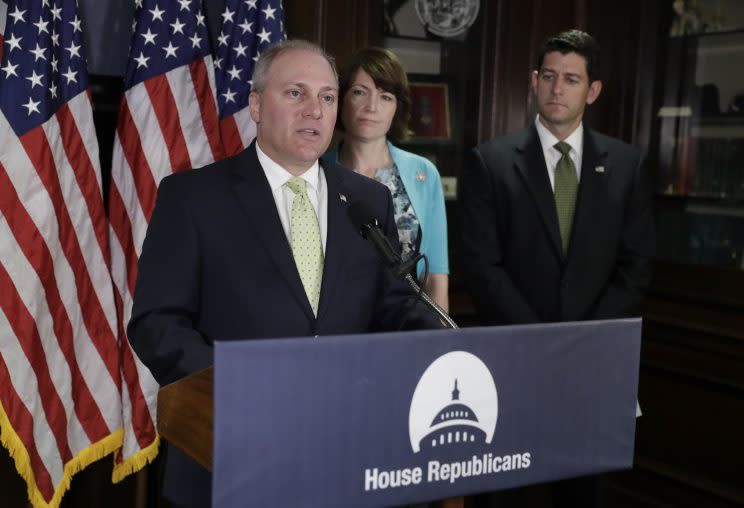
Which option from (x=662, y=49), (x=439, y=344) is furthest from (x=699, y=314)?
(x=439, y=344)

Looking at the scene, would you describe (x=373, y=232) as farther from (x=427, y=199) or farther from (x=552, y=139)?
(x=552, y=139)

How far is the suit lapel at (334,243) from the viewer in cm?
186

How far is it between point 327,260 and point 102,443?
1462 millimetres

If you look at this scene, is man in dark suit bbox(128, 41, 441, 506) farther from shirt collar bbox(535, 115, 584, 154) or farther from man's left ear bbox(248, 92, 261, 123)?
shirt collar bbox(535, 115, 584, 154)

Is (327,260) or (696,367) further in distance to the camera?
(696,367)

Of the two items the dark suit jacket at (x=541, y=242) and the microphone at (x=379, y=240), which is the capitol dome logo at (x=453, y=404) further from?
the dark suit jacket at (x=541, y=242)

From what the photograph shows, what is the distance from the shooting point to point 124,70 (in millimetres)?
3146

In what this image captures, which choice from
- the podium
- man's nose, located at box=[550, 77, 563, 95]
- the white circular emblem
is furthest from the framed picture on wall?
the podium

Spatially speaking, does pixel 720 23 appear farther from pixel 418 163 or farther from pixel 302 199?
pixel 302 199

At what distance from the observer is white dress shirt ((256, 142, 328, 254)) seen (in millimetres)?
1940

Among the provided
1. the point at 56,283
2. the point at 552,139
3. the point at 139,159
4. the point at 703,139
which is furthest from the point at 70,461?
the point at 703,139

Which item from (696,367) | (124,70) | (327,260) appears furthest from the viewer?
(696,367)

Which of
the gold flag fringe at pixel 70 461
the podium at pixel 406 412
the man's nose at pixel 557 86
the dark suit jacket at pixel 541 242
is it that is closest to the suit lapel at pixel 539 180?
the dark suit jacket at pixel 541 242

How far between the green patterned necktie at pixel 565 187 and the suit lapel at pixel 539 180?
0.16 ft
